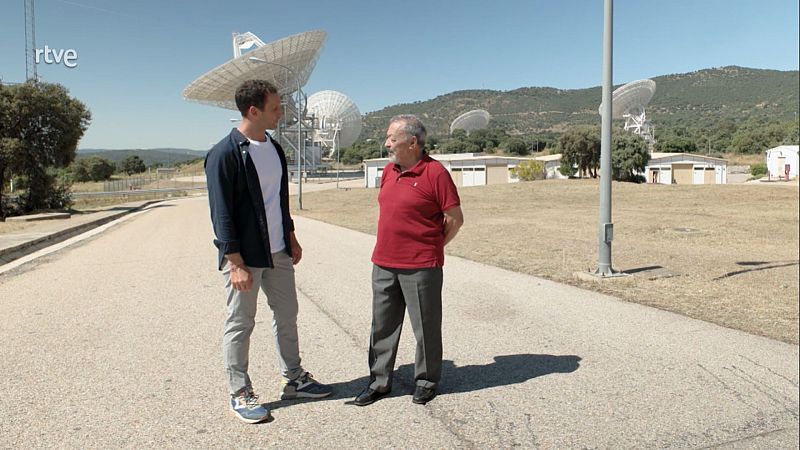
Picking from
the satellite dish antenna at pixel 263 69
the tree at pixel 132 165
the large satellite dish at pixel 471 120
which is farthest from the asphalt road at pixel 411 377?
the tree at pixel 132 165

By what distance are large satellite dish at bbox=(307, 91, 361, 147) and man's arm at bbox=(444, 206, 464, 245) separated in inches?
3203

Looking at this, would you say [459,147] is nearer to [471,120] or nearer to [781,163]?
[471,120]

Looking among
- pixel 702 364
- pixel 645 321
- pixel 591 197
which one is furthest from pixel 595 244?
pixel 591 197

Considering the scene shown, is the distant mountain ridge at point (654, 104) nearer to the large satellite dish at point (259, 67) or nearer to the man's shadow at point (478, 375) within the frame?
the large satellite dish at point (259, 67)

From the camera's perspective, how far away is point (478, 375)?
13.1 feet

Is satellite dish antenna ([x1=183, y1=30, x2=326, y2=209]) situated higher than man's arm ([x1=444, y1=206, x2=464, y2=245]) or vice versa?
satellite dish antenna ([x1=183, y1=30, x2=326, y2=209])

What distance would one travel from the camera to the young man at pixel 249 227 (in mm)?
3207

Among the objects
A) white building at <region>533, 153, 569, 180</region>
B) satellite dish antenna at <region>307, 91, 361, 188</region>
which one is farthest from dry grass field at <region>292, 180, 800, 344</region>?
satellite dish antenna at <region>307, 91, 361, 188</region>

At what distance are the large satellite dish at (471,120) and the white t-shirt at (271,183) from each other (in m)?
83.5

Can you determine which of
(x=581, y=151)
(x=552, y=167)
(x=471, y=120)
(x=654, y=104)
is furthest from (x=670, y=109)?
(x=581, y=151)

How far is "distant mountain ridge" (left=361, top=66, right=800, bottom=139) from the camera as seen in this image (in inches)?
4734

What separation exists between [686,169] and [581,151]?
35.7ft

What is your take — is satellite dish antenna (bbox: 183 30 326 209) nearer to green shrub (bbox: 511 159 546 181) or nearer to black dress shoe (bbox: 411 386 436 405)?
green shrub (bbox: 511 159 546 181)

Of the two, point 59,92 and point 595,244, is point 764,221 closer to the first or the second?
point 595,244
